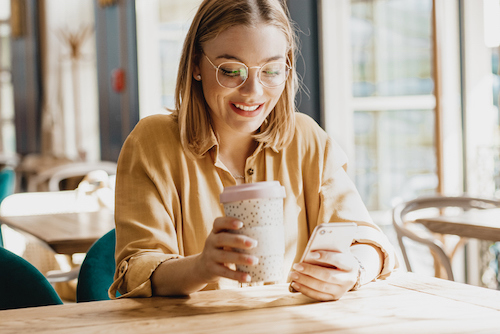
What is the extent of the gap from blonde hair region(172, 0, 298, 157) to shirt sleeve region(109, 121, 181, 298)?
12 centimetres

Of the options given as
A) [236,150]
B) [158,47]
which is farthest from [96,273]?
[158,47]

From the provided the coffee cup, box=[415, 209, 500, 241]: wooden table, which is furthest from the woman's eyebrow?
box=[415, 209, 500, 241]: wooden table

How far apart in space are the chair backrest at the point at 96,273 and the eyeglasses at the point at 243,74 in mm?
589

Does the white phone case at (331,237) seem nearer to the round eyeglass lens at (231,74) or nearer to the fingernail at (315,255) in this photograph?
the fingernail at (315,255)

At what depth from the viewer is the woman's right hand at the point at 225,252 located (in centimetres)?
91

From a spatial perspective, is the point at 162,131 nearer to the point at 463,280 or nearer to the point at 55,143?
the point at 463,280

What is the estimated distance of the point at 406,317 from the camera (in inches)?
38.5

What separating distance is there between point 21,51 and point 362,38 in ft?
23.3

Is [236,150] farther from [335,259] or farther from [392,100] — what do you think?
[392,100]

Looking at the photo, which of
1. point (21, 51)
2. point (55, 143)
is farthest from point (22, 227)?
point (21, 51)

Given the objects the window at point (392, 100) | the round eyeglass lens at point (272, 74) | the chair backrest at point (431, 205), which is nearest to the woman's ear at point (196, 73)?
the round eyeglass lens at point (272, 74)

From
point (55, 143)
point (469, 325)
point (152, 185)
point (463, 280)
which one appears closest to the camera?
point (469, 325)

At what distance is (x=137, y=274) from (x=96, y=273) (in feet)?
1.53

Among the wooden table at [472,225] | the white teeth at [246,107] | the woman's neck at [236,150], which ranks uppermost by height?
the white teeth at [246,107]
